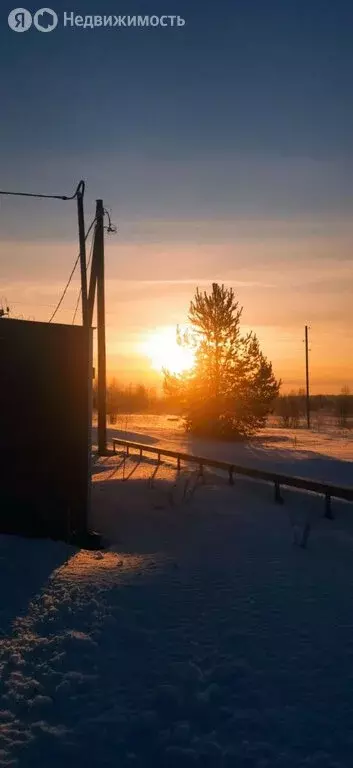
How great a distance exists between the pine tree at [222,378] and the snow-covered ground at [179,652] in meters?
22.4

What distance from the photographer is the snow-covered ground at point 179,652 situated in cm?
417

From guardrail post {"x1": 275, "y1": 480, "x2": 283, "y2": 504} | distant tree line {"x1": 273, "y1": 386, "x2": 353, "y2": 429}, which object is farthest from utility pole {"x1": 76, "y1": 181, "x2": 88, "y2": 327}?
distant tree line {"x1": 273, "y1": 386, "x2": 353, "y2": 429}

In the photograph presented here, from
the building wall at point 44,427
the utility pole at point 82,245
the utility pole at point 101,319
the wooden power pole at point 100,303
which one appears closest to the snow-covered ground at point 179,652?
the building wall at point 44,427

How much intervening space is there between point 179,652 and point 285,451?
23.3 m

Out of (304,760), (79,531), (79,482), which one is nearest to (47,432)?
(79,482)

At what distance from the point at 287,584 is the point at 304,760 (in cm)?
325

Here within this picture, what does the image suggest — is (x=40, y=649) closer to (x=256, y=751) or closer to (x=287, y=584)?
(x=256, y=751)

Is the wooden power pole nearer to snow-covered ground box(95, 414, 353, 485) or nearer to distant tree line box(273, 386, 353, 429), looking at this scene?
snow-covered ground box(95, 414, 353, 485)

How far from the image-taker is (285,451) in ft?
92.6

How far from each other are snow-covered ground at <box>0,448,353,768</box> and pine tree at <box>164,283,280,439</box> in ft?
73.6

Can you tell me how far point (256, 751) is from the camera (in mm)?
4082

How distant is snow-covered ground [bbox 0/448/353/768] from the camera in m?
4.17

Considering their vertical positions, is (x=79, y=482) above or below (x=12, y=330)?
below

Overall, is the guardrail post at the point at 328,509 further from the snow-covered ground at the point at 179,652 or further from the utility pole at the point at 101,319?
the utility pole at the point at 101,319
